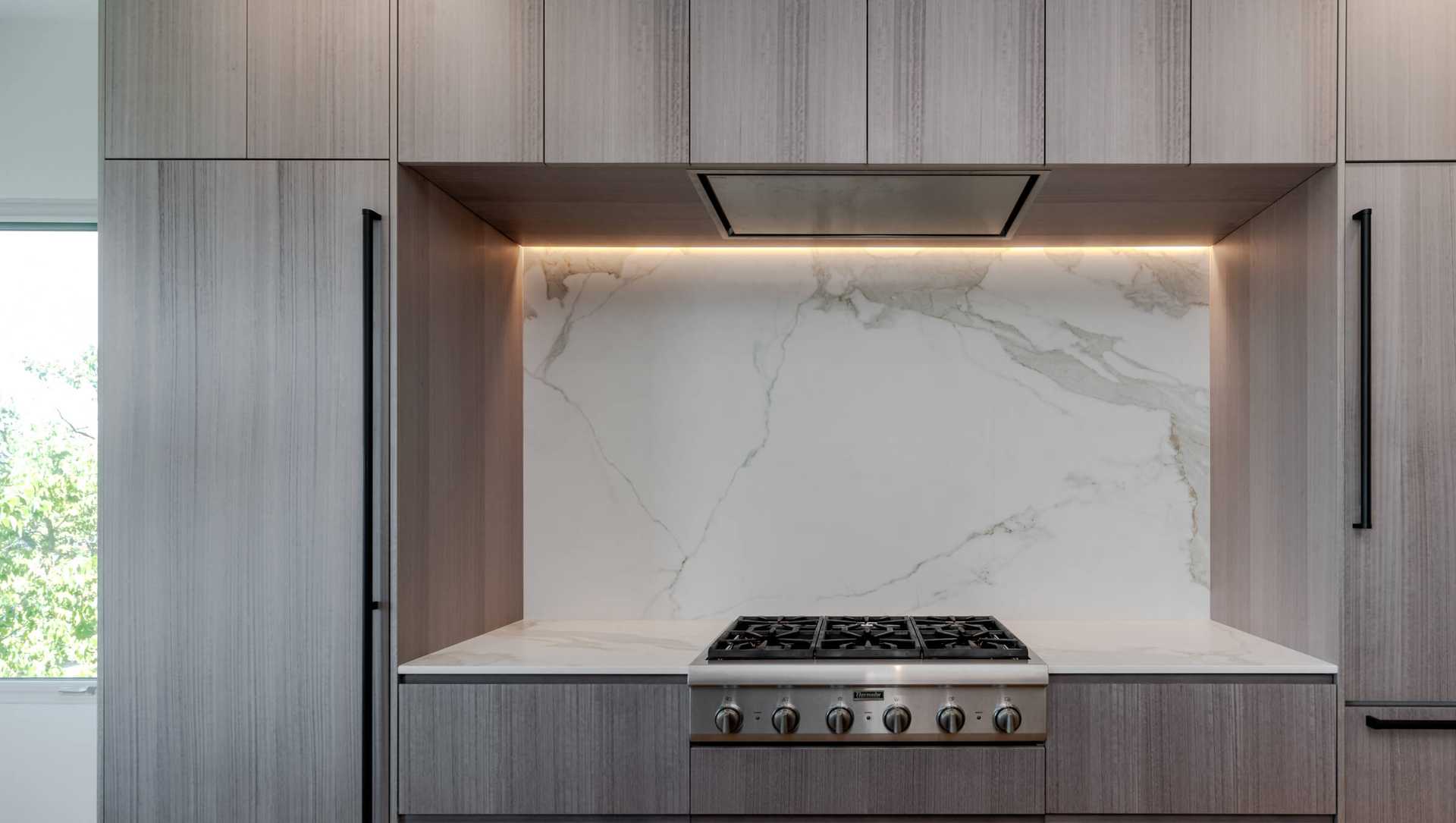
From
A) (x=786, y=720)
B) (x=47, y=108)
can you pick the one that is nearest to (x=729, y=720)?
(x=786, y=720)

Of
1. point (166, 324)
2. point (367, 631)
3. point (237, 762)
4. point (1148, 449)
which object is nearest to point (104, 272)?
point (166, 324)

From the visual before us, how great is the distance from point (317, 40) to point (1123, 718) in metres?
2.08

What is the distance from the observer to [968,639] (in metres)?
1.90

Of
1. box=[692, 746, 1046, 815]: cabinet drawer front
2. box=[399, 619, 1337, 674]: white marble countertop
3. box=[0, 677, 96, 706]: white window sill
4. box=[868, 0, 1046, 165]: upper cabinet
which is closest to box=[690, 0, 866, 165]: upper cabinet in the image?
box=[868, 0, 1046, 165]: upper cabinet

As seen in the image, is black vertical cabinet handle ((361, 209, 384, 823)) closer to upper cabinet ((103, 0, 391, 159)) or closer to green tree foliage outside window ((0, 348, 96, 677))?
upper cabinet ((103, 0, 391, 159))

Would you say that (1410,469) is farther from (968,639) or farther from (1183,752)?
(968,639)

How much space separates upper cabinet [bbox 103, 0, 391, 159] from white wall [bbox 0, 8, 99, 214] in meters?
0.90

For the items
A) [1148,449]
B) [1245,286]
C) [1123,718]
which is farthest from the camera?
[1148,449]

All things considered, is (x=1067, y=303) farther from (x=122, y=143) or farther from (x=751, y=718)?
(x=122, y=143)

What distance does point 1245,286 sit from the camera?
2.18 meters

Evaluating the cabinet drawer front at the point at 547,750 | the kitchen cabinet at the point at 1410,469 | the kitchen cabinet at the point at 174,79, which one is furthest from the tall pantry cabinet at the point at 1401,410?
the kitchen cabinet at the point at 174,79

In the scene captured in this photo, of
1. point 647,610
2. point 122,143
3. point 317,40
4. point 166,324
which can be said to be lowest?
point 647,610

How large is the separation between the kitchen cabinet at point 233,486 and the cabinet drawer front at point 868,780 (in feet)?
2.38

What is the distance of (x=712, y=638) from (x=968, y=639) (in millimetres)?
587
